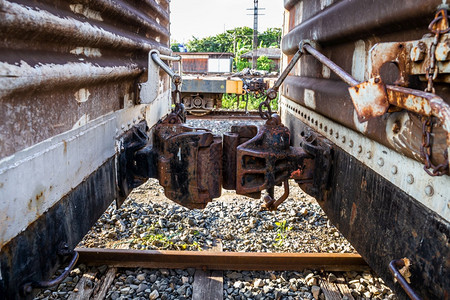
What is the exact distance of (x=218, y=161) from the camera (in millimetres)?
2074

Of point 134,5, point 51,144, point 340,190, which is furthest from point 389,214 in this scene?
point 134,5

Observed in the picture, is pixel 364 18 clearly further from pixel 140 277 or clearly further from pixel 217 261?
pixel 140 277

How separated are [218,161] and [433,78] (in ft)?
4.10

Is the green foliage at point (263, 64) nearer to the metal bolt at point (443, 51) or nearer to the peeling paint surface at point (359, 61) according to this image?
A: the peeling paint surface at point (359, 61)

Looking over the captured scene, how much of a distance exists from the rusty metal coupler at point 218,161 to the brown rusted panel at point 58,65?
0.36 meters

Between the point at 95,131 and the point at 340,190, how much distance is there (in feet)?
4.22

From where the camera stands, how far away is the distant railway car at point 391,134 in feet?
3.49

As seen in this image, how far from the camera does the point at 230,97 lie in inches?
658

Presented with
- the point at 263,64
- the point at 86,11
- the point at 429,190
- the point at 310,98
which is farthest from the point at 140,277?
the point at 263,64

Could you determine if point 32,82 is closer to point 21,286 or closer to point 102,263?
point 21,286

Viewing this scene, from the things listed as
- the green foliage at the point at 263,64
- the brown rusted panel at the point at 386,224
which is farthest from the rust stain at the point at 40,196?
the green foliage at the point at 263,64

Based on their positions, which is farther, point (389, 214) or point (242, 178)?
point (242, 178)

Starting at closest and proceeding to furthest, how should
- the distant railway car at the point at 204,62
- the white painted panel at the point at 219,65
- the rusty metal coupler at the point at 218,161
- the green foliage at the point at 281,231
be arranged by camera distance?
the rusty metal coupler at the point at 218,161 < the green foliage at the point at 281,231 < the distant railway car at the point at 204,62 < the white painted panel at the point at 219,65

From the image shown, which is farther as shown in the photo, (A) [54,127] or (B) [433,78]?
(A) [54,127]
